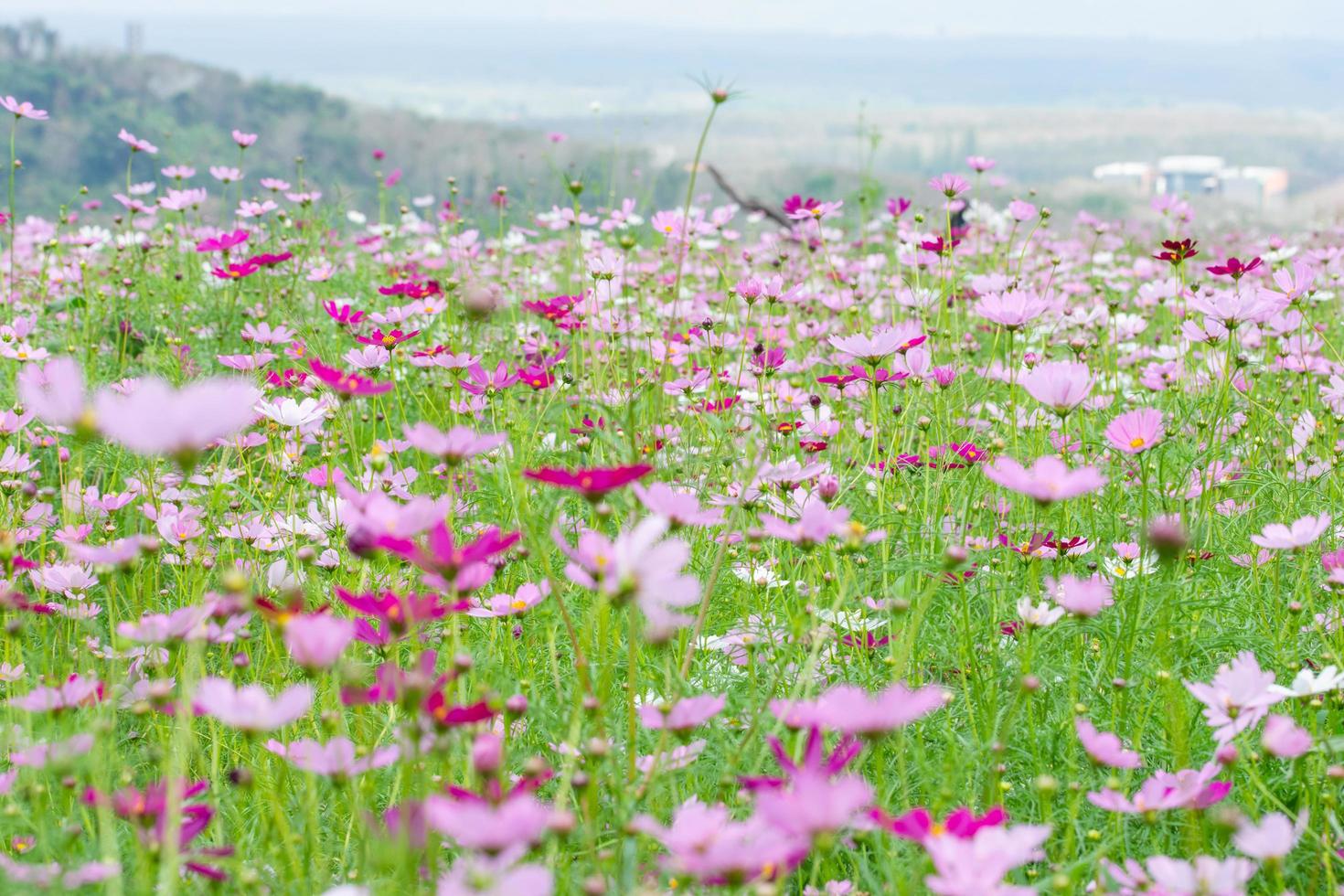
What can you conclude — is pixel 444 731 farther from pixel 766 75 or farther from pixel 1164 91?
pixel 1164 91

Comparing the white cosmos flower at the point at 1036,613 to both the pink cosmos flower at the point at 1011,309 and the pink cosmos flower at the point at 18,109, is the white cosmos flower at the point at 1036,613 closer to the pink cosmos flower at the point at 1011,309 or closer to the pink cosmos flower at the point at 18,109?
the pink cosmos flower at the point at 1011,309

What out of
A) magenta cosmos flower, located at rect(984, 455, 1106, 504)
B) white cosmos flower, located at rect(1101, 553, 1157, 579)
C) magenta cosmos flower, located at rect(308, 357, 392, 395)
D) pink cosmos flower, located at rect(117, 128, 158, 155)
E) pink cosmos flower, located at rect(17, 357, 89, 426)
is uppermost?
pink cosmos flower, located at rect(117, 128, 158, 155)

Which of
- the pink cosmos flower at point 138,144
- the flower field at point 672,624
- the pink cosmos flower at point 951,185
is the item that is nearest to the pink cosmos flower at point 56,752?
the flower field at point 672,624

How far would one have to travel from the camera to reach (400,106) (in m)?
21.7

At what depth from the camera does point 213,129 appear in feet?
60.6

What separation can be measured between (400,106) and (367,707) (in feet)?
72.6

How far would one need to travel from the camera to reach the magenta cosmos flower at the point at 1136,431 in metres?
1.16

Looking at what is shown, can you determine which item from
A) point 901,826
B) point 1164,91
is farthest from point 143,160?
point 1164,91

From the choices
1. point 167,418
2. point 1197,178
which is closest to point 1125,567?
point 167,418

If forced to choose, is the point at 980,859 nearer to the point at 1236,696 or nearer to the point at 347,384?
the point at 1236,696

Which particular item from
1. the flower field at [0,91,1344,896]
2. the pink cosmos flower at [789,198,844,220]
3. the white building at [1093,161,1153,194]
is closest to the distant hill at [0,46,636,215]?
the pink cosmos flower at [789,198,844,220]

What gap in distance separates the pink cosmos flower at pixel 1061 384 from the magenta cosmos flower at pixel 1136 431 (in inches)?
4.1

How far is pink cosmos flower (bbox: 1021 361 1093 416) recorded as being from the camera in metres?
1.08

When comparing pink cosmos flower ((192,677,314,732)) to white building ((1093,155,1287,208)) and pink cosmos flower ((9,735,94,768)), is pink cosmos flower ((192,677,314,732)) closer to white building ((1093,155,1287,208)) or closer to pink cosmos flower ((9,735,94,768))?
pink cosmos flower ((9,735,94,768))
